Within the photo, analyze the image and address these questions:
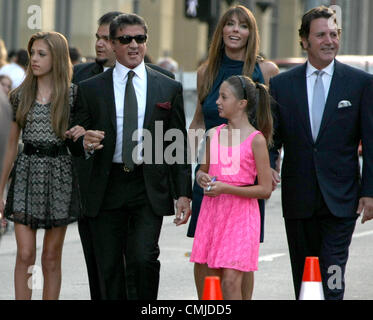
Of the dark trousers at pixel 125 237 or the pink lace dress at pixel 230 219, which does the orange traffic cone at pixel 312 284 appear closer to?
the pink lace dress at pixel 230 219

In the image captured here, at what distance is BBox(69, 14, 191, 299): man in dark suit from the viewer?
22.2 feet

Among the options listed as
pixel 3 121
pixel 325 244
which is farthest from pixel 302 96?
pixel 3 121

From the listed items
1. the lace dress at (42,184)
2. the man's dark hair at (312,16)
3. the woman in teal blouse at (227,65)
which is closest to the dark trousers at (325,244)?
Result: the woman in teal blouse at (227,65)

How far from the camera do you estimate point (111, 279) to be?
6902mm

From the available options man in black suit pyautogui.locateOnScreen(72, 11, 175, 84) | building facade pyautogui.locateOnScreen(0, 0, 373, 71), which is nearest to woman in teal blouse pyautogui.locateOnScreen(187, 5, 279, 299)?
man in black suit pyautogui.locateOnScreen(72, 11, 175, 84)

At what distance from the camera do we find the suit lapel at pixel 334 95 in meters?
6.89

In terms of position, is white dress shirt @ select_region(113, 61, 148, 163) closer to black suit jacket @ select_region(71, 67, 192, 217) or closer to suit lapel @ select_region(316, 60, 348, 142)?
black suit jacket @ select_region(71, 67, 192, 217)

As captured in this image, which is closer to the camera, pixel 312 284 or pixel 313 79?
pixel 312 284

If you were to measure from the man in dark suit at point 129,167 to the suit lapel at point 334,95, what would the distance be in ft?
2.83

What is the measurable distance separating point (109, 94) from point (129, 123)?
24cm

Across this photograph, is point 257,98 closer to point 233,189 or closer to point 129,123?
point 233,189

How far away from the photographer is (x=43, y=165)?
7.15 metres

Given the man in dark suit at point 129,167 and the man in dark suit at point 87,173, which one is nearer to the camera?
the man in dark suit at point 129,167
